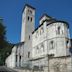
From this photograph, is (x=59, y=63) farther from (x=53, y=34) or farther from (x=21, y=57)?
(x=21, y=57)

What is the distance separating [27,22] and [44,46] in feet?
51.4

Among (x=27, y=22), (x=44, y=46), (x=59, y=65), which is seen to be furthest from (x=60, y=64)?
(x=27, y=22)

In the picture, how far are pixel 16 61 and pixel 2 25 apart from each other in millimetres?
29094

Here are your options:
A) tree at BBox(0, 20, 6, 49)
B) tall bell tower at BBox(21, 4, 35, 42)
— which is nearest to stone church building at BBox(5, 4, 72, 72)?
tall bell tower at BBox(21, 4, 35, 42)

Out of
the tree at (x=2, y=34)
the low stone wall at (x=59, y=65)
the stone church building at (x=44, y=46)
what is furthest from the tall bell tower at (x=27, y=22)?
the tree at (x=2, y=34)

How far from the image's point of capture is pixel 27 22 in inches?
2267

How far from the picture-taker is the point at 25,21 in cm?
5738

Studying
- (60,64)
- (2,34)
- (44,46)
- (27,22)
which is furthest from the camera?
(27,22)

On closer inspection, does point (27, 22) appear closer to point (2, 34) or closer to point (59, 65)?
point (59, 65)

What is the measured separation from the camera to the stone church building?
30328 mm

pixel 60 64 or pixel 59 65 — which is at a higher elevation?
pixel 60 64

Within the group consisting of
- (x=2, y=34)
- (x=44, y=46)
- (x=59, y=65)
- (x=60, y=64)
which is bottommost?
(x=59, y=65)

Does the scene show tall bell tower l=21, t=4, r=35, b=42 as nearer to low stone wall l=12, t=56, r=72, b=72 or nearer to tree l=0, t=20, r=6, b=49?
low stone wall l=12, t=56, r=72, b=72

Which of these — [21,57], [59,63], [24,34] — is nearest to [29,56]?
[21,57]
